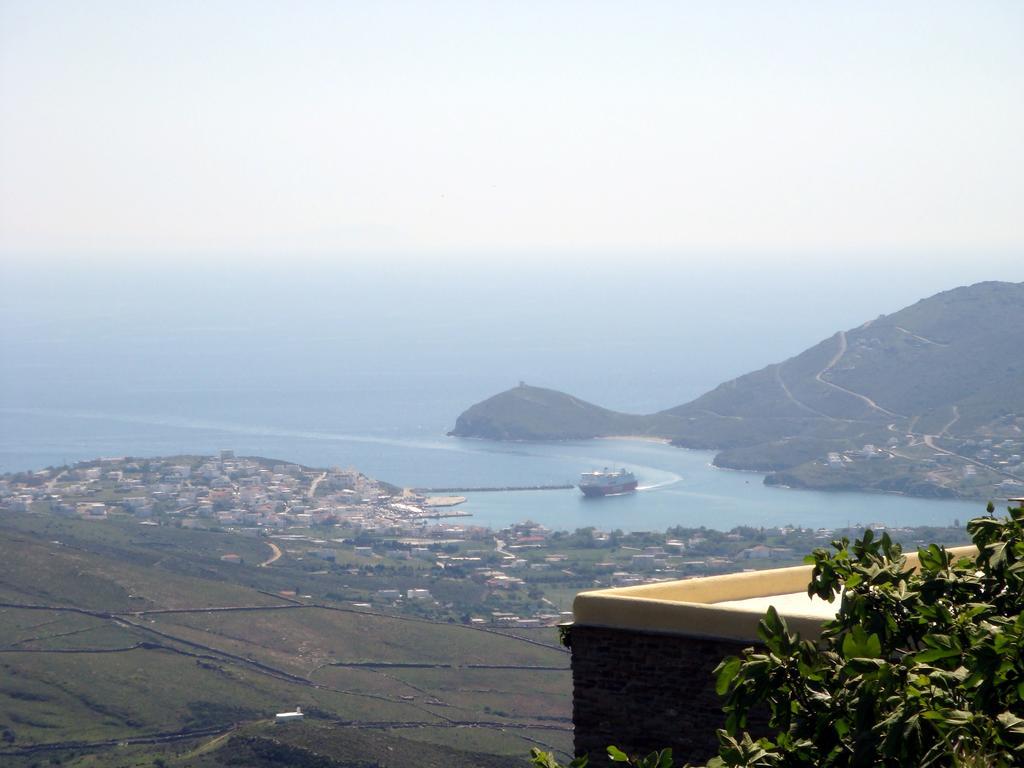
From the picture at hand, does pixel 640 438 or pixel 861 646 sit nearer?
pixel 861 646

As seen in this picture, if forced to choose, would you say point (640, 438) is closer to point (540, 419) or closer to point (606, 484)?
point (540, 419)

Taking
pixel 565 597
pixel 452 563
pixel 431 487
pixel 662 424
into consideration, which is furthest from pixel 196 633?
pixel 662 424

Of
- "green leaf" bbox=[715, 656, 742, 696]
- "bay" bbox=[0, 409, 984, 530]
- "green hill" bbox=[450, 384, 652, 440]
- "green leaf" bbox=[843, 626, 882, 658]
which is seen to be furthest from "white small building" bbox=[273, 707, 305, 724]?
"green hill" bbox=[450, 384, 652, 440]

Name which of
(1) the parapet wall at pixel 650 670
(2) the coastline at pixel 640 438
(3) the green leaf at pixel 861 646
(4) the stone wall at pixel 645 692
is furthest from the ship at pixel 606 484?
(3) the green leaf at pixel 861 646

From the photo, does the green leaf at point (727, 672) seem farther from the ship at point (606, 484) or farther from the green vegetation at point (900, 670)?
the ship at point (606, 484)

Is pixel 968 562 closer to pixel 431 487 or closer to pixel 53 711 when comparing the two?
pixel 53 711

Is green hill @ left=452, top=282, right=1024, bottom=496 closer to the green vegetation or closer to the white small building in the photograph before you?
the white small building

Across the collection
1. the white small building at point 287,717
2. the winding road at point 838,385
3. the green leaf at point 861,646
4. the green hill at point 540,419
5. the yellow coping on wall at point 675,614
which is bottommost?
the white small building at point 287,717

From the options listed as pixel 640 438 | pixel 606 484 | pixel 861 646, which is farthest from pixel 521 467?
pixel 861 646
